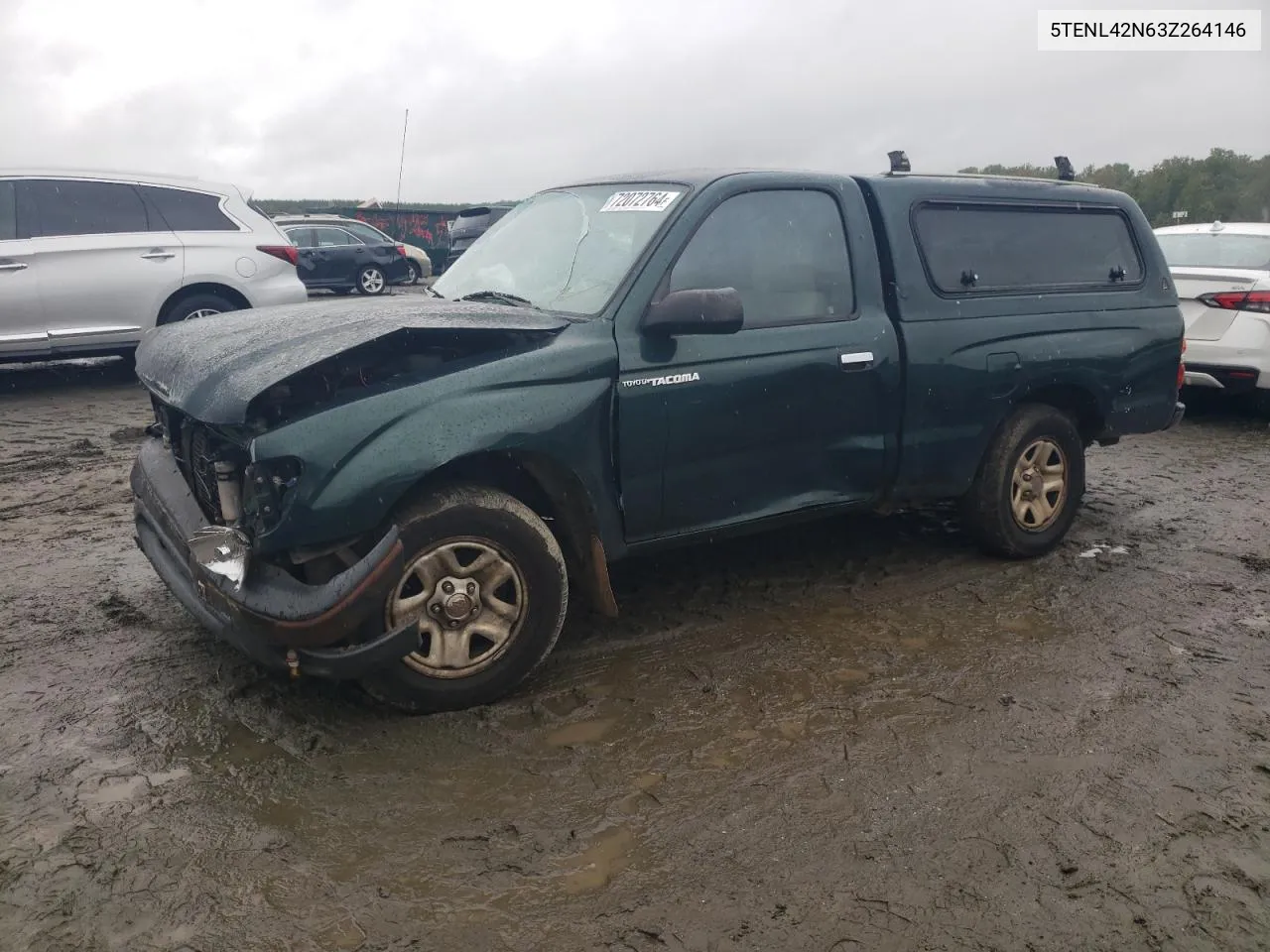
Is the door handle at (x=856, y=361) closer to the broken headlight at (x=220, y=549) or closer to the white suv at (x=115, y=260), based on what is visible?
the broken headlight at (x=220, y=549)

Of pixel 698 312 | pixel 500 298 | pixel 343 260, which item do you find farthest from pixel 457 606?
pixel 343 260

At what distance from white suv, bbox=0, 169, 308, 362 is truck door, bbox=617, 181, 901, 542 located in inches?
242

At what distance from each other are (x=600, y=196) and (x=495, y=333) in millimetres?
1122

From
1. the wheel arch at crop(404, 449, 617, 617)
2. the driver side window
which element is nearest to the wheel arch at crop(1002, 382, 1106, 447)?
the driver side window

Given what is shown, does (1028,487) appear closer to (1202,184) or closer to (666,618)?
(666,618)

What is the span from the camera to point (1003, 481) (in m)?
4.76

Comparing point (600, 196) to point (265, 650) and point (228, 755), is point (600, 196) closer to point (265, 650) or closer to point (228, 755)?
point (265, 650)

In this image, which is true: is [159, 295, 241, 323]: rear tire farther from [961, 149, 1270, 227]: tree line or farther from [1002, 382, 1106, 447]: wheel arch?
[961, 149, 1270, 227]: tree line

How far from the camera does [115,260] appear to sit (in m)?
8.40

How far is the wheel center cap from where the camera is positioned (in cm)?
329

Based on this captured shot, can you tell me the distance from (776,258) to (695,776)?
205cm

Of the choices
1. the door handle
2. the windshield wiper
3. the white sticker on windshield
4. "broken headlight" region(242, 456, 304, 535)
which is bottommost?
"broken headlight" region(242, 456, 304, 535)

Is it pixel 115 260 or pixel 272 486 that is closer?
pixel 272 486

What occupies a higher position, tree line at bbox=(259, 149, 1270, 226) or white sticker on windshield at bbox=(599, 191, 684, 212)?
tree line at bbox=(259, 149, 1270, 226)
